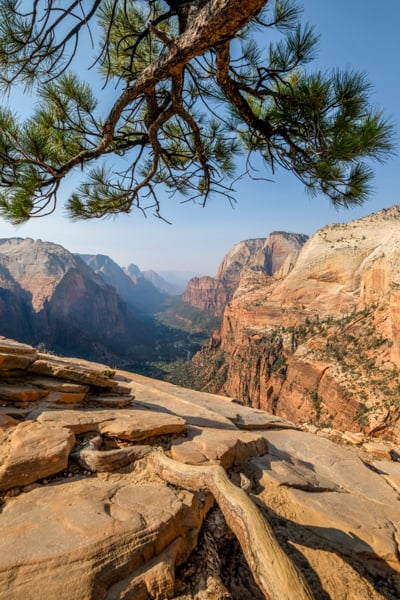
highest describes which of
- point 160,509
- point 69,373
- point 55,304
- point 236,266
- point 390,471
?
point 236,266

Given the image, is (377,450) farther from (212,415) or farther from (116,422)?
(116,422)

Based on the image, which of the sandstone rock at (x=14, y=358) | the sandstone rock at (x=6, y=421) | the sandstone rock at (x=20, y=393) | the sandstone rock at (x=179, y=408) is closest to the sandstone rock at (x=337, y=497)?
the sandstone rock at (x=179, y=408)

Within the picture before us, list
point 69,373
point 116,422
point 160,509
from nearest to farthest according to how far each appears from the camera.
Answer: point 160,509
point 116,422
point 69,373

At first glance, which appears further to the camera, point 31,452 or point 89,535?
point 31,452

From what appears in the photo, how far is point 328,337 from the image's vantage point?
35312 mm

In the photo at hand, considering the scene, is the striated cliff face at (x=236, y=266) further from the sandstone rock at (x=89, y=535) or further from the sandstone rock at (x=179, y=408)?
the sandstone rock at (x=89, y=535)

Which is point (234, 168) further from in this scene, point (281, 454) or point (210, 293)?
point (210, 293)

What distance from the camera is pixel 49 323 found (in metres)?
71.7

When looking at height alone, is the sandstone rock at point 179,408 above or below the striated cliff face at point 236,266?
below

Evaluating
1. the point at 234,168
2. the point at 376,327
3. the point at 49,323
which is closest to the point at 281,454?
the point at 234,168

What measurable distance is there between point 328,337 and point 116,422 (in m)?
36.9

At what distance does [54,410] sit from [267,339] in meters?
44.9

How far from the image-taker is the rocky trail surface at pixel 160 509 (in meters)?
1.52

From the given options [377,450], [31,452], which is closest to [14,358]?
[31,452]
